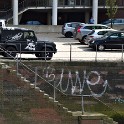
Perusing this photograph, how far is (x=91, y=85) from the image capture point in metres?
26.0

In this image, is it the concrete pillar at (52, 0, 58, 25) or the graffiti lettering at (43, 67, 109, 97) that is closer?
the graffiti lettering at (43, 67, 109, 97)

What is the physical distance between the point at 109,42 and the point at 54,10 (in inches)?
1015

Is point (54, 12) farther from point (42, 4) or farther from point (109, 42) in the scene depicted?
point (109, 42)

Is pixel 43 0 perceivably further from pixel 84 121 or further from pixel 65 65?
pixel 84 121

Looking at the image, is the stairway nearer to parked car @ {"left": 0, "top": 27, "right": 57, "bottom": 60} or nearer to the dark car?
parked car @ {"left": 0, "top": 27, "right": 57, "bottom": 60}

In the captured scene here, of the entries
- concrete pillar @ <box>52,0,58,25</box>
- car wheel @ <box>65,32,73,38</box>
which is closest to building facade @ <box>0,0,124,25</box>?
concrete pillar @ <box>52,0,58,25</box>

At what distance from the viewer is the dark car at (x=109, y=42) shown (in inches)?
1300

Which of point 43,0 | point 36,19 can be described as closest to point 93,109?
point 43,0

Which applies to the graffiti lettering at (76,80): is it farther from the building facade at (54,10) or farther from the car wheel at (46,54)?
the building facade at (54,10)

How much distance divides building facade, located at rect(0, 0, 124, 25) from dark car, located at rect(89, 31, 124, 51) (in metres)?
25.1

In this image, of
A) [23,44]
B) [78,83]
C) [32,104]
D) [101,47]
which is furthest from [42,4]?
[32,104]

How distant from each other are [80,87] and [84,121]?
6360mm

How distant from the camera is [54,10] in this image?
59031mm

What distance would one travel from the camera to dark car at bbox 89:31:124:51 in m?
33.0
